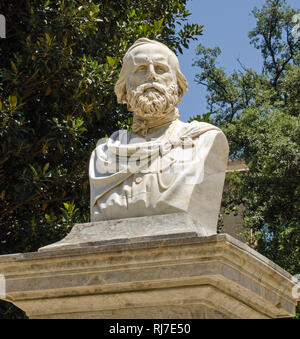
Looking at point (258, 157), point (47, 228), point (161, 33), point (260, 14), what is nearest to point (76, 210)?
point (47, 228)

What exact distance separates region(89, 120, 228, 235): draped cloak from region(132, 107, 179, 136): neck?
12 cm

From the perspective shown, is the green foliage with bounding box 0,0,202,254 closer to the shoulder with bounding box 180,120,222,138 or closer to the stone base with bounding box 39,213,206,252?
the shoulder with bounding box 180,120,222,138

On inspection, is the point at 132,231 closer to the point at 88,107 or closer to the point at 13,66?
the point at 13,66

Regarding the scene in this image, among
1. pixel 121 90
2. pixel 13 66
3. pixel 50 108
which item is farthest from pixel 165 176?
pixel 50 108

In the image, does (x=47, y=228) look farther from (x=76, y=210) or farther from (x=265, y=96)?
(x=265, y=96)

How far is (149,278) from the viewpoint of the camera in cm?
435

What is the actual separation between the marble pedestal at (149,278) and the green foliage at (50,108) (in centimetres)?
463

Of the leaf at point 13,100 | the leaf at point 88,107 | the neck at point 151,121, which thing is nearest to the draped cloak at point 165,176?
the neck at point 151,121

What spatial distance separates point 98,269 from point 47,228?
199 inches

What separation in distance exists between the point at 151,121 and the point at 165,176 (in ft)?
2.29

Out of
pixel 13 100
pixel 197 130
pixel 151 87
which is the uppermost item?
pixel 13 100

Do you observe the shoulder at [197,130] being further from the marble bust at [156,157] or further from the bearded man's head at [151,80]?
the bearded man's head at [151,80]

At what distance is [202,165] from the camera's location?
516cm

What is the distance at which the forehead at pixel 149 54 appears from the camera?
18.4 feet
